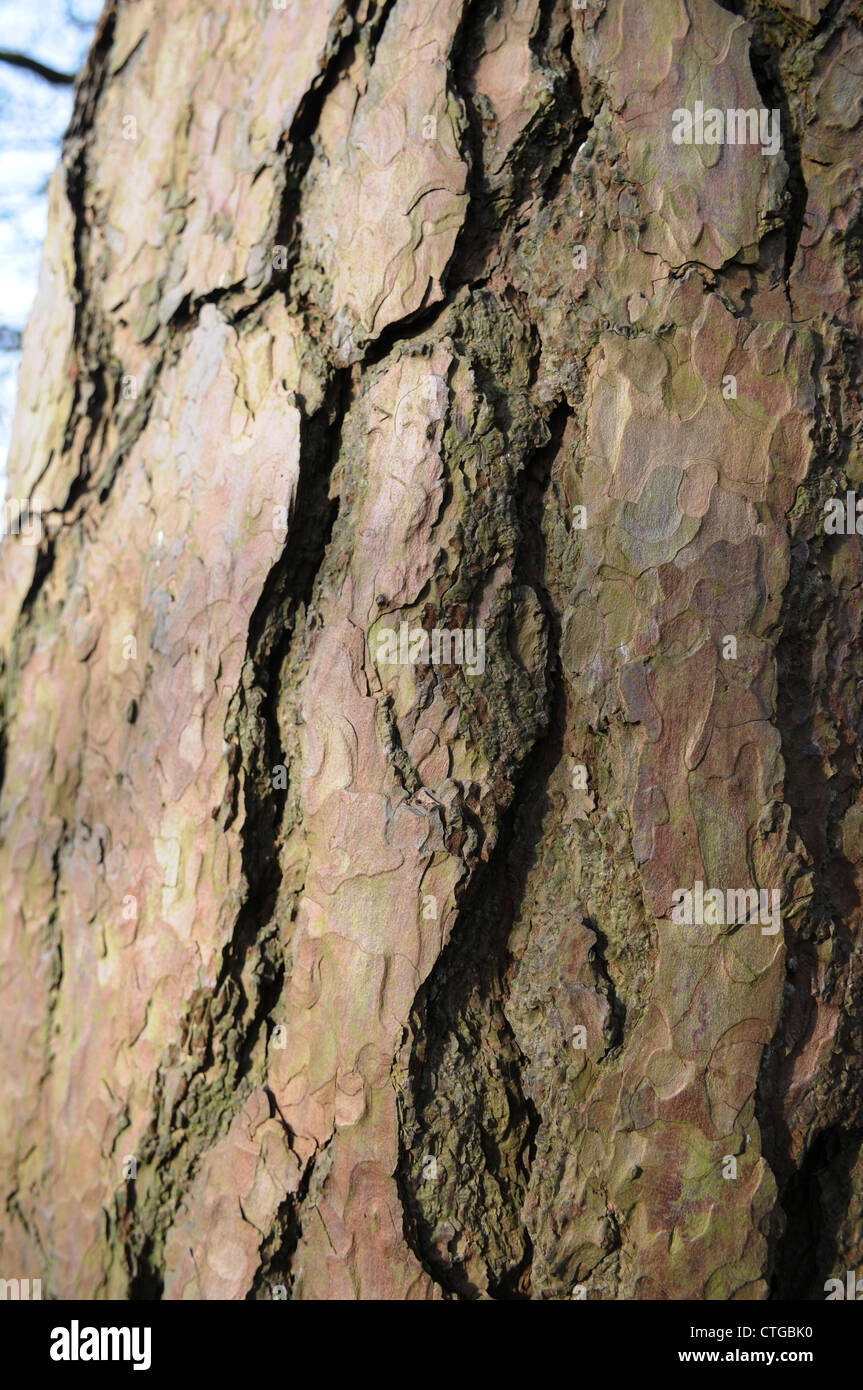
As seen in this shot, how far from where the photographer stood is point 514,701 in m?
0.83

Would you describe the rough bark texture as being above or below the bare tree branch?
below

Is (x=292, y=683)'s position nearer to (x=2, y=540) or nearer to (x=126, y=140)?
(x=2, y=540)

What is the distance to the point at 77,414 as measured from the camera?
1.20 m

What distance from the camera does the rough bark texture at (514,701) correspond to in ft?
2.59

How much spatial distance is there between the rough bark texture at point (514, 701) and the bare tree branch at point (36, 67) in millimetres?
1581

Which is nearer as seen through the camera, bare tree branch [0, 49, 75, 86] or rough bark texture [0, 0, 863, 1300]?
rough bark texture [0, 0, 863, 1300]

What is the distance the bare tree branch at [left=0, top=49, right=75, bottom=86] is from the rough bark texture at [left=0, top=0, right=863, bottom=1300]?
5.19 feet

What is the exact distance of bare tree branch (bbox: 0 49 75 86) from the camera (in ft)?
7.15

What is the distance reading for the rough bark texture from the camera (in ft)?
2.59

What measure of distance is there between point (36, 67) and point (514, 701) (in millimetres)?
2193

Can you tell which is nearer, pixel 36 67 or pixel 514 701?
pixel 514 701

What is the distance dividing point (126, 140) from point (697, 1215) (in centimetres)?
132

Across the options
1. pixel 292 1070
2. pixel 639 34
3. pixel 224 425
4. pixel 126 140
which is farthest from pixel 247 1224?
pixel 126 140

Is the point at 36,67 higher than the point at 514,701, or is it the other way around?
the point at 36,67
